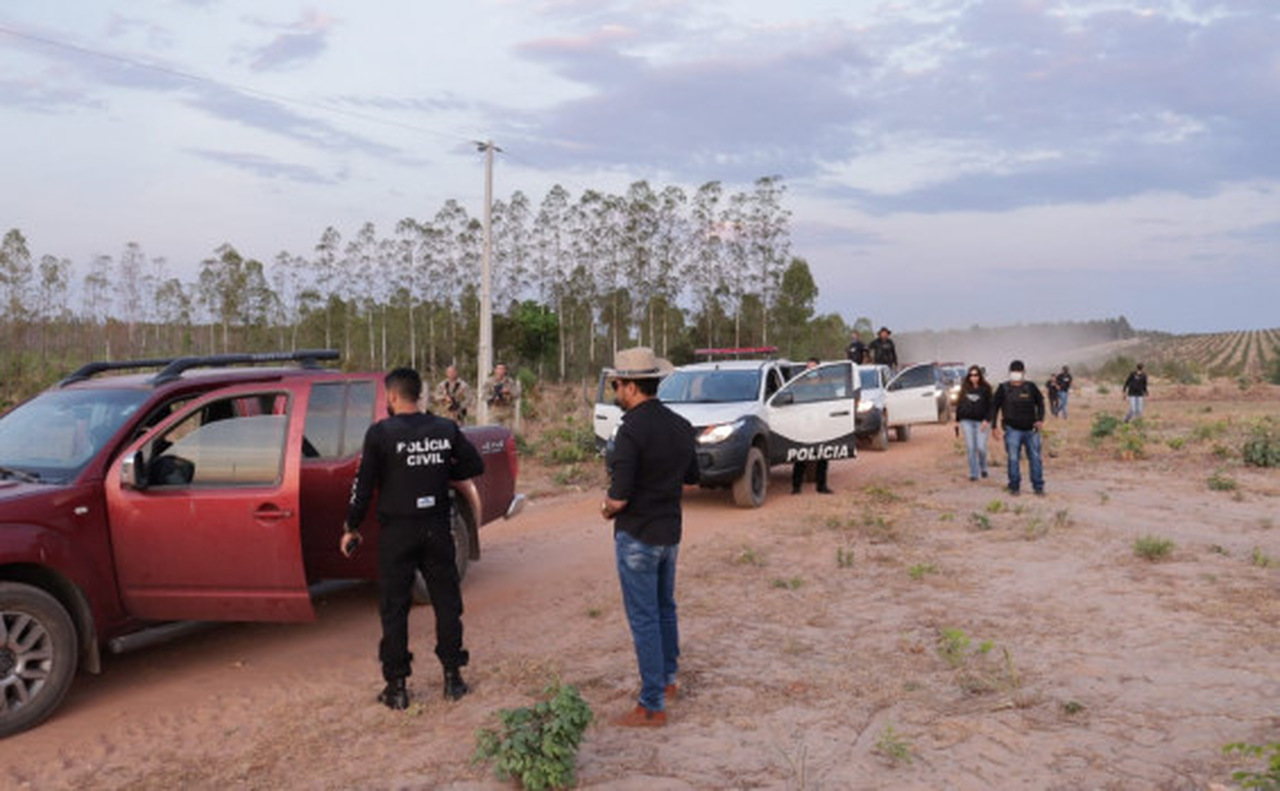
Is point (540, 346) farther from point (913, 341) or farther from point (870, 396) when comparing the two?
point (913, 341)

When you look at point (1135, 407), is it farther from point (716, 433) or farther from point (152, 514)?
point (152, 514)

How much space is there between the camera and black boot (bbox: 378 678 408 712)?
5199mm

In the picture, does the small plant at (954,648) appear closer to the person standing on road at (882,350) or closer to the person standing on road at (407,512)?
the person standing on road at (407,512)

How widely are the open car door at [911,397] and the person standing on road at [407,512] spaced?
16489 mm

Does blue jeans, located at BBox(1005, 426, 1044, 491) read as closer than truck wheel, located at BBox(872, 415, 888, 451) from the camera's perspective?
Yes

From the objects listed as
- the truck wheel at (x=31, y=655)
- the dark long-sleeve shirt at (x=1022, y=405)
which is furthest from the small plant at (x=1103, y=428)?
the truck wheel at (x=31, y=655)

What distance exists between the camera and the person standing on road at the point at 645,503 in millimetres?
4785

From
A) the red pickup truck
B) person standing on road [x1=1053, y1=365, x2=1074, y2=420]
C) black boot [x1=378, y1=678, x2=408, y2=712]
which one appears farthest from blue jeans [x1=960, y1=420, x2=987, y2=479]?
person standing on road [x1=1053, y1=365, x2=1074, y2=420]

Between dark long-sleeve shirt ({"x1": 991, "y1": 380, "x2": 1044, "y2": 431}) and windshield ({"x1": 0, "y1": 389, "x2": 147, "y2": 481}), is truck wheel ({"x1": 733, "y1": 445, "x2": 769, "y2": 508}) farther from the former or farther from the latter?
windshield ({"x1": 0, "y1": 389, "x2": 147, "y2": 481})

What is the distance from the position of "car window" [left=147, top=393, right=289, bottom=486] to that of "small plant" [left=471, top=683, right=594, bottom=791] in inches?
87.8

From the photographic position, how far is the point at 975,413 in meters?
14.5

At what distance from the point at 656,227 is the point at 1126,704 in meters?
41.4

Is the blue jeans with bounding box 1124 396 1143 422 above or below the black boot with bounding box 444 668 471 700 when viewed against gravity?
above

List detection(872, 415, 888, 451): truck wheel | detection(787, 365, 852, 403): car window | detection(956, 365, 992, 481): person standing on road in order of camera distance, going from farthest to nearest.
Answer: detection(872, 415, 888, 451): truck wheel → detection(956, 365, 992, 481): person standing on road → detection(787, 365, 852, 403): car window
